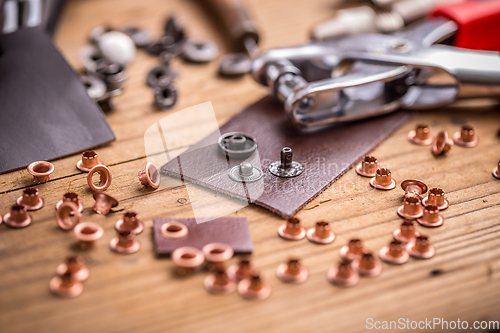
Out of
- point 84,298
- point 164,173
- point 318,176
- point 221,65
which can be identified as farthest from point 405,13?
point 84,298

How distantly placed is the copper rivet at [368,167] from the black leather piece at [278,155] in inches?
1.0

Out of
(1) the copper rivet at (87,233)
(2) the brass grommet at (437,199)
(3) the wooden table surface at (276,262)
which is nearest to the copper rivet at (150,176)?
(3) the wooden table surface at (276,262)

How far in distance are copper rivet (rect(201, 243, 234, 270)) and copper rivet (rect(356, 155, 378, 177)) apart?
30 cm

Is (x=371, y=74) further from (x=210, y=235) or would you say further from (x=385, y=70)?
(x=210, y=235)

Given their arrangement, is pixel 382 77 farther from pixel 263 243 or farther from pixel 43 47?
pixel 43 47

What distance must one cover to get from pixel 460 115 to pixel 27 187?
33.1 inches

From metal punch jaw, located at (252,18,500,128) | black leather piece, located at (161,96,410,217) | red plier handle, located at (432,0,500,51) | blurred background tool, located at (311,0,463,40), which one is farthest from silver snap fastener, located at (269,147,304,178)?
red plier handle, located at (432,0,500,51)

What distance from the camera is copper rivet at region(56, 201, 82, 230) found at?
0.71m

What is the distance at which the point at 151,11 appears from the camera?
151cm

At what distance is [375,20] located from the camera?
50.3 inches

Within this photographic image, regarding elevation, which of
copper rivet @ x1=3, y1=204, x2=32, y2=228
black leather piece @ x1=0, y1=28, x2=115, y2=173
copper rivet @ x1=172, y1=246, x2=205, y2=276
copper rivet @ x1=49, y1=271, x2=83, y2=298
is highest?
black leather piece @ x1=0, y1=28, x2=115, y2=173

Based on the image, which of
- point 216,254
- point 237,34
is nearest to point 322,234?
point 216,254

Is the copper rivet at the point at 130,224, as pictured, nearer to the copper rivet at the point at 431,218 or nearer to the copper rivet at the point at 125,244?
the copper rivet at the point at 125,244

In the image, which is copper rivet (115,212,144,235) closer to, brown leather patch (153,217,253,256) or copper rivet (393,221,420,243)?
brown leather patch (153,217,253,256)
